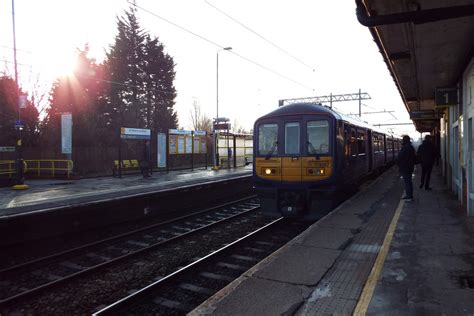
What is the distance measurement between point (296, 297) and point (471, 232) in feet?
13.9

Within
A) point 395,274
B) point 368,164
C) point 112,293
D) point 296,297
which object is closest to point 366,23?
point 395,274

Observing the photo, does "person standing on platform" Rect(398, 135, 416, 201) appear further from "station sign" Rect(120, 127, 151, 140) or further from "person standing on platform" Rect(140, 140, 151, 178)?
"station sign" Rect(120, 127, 151, 140)

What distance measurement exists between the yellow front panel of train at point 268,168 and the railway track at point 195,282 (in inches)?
62.5

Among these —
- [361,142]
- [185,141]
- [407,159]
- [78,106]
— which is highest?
[78,106]

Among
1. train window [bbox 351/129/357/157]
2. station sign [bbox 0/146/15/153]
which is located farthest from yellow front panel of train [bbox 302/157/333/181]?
station sign [bbox 0/146/15/153]

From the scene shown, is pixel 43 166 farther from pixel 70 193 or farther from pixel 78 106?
pixel 70 193

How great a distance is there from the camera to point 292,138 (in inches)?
366

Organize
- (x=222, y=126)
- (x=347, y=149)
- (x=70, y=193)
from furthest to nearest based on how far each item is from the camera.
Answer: (x=222, y=126) < (x=70, y=193) < (x=347, y=149)

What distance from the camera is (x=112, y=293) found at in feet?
18.4

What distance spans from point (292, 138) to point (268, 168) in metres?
0.98

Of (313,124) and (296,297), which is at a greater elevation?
(313,124)

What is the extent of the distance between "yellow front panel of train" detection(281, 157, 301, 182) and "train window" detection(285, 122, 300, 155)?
0.21 m

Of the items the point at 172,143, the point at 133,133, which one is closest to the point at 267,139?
the point at 133,133

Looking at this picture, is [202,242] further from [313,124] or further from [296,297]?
[296,297]
